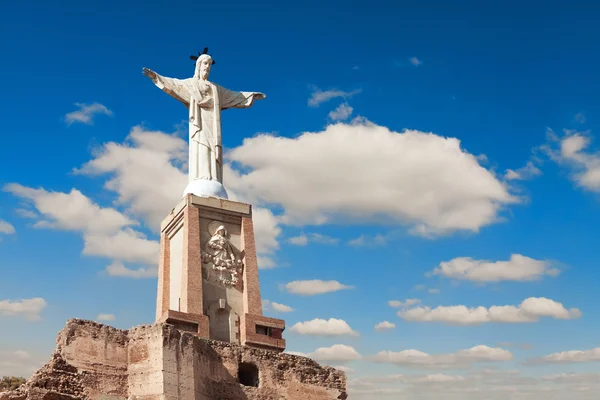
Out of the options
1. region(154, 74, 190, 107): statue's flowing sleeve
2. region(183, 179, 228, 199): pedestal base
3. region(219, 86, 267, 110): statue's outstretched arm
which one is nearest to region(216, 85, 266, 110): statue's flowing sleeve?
region(219, 86, 267, 110): statue's outstretched arm

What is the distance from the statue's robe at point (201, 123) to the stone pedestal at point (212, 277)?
72.5 inches

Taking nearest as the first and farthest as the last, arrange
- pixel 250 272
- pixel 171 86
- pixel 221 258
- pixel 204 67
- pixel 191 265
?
pixel 191 265, pixel 221 258, pixel 250 272, pixel 171 86, pixel 204 67

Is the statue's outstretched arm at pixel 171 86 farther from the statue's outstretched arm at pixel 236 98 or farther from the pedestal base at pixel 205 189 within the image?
the pedestal base at pixel 205 189

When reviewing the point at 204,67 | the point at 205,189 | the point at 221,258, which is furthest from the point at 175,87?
the point at 221,258

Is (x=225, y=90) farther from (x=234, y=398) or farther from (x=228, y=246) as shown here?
(x=234, y=398)

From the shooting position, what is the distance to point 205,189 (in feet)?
103

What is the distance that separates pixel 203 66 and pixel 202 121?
8.34 feet

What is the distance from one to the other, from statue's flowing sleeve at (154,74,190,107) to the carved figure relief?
5.70 m

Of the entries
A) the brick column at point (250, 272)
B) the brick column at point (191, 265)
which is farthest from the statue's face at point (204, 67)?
the brick column at point (250, 272)

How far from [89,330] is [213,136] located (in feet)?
38.0

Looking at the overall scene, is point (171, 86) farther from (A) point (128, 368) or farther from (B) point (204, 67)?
(A) point (128, 368)

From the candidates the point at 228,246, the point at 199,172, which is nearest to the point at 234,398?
the point at 228,246

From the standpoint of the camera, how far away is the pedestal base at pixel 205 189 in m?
31.3

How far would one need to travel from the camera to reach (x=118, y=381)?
922 inches
